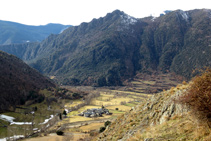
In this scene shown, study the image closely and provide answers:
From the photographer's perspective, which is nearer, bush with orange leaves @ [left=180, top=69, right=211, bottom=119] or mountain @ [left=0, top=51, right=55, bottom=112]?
bush with orange leaves @ [left=180, top=69, right=211, bottom=119]

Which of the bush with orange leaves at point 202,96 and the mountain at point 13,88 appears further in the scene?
the mountain at point 13,88

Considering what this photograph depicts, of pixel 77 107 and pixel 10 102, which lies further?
pixel 77 107

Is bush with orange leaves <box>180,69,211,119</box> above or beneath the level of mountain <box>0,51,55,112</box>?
above

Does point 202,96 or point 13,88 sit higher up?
point 202,96

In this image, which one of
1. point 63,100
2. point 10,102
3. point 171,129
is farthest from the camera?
point 63,100

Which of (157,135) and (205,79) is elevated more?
(205,79)

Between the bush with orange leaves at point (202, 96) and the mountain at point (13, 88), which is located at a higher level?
the bush with orange leaves at point (202, 96)

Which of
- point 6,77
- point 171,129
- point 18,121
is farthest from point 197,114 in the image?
point 6,77

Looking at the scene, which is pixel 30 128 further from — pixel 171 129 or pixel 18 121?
pixel 171 129

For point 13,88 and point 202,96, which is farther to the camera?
point 13,88

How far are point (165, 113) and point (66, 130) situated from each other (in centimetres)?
5749

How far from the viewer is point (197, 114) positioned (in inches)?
424

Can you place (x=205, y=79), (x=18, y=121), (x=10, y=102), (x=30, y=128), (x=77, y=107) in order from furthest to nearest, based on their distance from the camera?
(x=77, y=107) < (x=10, y=102) < (x=18, y=121) < (x=30, y=128) < (x=205, y=79)

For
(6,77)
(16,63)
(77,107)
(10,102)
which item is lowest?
(77,107)
